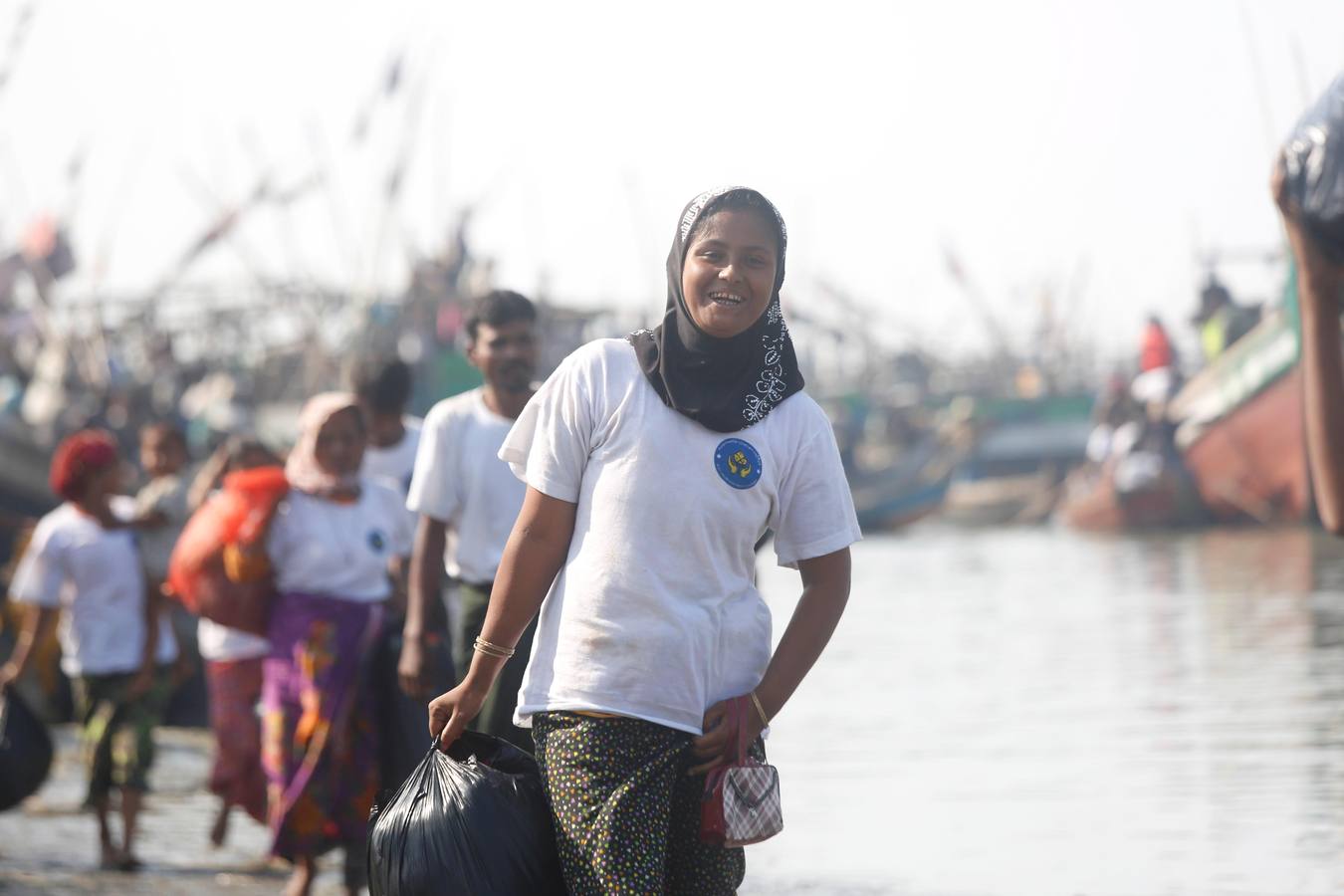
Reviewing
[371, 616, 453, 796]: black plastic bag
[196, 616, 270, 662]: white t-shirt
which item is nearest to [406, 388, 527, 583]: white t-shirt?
[371, 616, 453, 796]: black plastic bag

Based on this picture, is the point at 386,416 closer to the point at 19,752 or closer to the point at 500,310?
the point at 500,310

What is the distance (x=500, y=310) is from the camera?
517 cm

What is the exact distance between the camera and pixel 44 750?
6457mm

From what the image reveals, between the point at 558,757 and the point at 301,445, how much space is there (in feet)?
9.49

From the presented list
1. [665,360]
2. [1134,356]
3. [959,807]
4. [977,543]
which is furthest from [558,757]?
[1134,356]

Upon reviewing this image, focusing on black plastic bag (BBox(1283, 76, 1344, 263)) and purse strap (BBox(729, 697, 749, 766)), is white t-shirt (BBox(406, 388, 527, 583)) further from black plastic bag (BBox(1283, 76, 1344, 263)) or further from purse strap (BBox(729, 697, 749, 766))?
black plastic bag (BBox(1283, 76, 1344, 263))

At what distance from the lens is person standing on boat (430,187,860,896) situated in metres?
3.08

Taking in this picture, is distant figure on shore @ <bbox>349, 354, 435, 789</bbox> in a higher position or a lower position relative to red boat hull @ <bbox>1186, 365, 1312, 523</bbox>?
higher

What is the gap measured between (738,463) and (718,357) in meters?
0.18

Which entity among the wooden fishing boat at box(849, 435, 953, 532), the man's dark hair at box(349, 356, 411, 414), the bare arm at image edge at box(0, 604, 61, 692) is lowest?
the wooden fishing boat at box(849, 435, 953, 532)

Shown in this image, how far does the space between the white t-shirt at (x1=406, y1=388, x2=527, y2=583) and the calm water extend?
166cm

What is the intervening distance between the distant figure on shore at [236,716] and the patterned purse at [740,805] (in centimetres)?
375

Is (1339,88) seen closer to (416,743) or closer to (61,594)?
(416,743)

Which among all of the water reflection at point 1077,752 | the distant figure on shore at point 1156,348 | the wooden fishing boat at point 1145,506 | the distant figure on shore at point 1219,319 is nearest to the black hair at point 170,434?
the water reflection at point 1077,752
